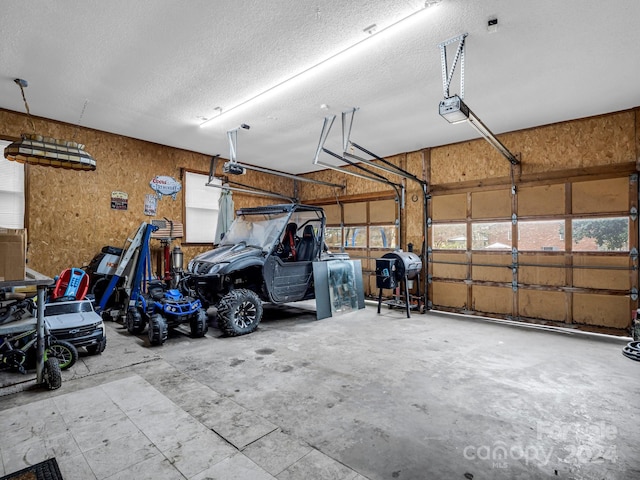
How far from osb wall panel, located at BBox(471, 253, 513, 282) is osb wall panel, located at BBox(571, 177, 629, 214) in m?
1.28

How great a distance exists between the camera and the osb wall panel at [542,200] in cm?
516

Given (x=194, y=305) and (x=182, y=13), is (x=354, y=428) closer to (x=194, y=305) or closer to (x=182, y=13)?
(x=194, y=305)

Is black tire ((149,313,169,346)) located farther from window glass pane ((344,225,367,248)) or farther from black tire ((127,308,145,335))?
window glass pane ((344,225,367,248))

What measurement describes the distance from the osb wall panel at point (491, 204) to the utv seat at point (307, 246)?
9.77ft

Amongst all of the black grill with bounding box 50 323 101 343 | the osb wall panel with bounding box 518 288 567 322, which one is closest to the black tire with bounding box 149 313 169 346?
the black grill with bounding box 50 323 101 343

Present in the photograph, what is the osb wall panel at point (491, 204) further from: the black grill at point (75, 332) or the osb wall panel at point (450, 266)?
the black grill at point (75, 332)

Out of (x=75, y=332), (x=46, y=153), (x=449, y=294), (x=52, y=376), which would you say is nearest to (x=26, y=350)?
(x=75, y=332)

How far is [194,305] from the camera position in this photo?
14.2 ft

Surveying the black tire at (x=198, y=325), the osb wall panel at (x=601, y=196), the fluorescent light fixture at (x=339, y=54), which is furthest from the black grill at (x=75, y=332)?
the osb wall panel at (x=601, y=196)

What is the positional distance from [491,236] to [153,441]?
5.74 m

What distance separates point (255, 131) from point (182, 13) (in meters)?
2.96

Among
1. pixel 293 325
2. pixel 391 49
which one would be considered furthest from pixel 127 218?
pixel 391 49

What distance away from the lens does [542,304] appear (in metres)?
5.32

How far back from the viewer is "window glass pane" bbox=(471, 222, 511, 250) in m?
5.69
